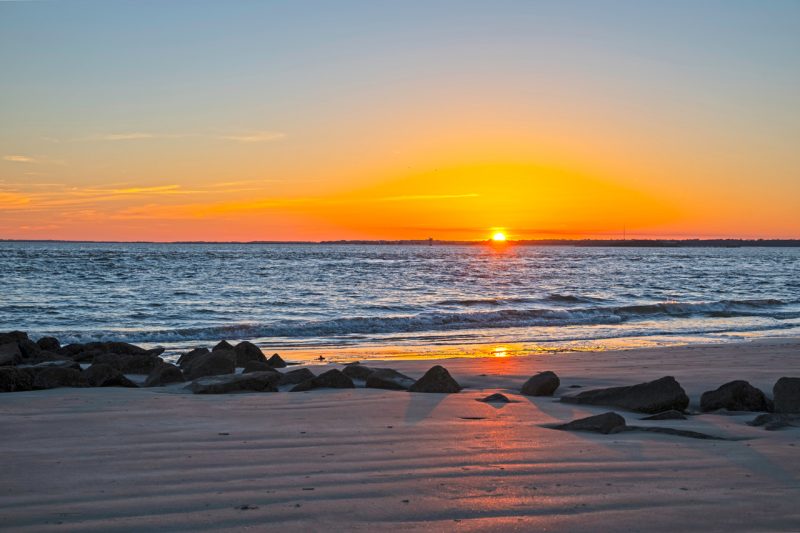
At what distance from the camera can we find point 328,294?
3162 cm

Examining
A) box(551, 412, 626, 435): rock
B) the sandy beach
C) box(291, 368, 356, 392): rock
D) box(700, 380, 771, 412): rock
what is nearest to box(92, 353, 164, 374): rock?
the sandy beach

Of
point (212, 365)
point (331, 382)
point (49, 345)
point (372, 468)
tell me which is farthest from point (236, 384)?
point (49, 345)

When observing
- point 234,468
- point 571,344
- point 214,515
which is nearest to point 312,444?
point 234,468

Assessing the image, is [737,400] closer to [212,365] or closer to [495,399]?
[495,399]

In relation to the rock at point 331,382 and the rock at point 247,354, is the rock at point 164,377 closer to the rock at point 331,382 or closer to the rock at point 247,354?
the rock at point 331,382

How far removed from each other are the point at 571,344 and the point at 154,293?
1923 centimetres

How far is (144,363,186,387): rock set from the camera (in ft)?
29.8

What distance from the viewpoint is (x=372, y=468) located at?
181 inches

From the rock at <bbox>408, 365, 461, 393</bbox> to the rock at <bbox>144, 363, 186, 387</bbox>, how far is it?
113 inches

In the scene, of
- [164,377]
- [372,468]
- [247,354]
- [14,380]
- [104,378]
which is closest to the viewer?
[372,468]

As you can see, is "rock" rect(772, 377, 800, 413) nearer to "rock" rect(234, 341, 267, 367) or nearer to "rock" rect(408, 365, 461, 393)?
"rock" rect(408, 365, 461, 393)

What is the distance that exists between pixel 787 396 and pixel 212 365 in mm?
6218

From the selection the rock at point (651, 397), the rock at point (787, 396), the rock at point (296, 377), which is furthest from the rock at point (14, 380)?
the rock at point (787, 396)

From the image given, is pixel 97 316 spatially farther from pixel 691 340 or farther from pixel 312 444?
pixel 312 444
